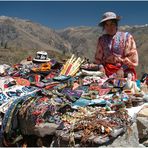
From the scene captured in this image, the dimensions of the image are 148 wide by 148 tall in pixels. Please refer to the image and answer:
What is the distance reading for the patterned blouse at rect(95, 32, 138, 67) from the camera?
7785 mm

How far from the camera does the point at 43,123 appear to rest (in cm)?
554

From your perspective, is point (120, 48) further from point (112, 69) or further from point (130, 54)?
point (112, 69)

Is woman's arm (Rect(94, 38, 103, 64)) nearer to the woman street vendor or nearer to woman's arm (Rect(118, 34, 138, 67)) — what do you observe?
the woman street vendor

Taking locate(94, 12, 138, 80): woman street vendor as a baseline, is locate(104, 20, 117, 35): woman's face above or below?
above

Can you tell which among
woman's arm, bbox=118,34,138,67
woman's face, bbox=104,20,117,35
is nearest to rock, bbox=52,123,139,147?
woman's arm, bbox=118,34,138,67

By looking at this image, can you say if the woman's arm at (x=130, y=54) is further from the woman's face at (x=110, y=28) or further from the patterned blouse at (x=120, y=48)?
the woman's face at (x=110, y=28)

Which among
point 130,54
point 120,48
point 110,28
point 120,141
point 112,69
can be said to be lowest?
point 120,141

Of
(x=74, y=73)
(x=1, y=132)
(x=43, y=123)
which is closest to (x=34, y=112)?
(x=43, y=123)

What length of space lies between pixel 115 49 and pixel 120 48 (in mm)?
100

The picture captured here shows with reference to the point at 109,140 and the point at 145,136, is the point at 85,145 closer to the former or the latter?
the point at 109,140

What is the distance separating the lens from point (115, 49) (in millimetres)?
7891

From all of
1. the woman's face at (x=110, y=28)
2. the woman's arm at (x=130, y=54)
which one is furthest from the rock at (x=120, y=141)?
the woman's face at (x=110, y=28)

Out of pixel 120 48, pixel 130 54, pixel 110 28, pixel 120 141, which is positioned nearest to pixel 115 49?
pixel 120 48

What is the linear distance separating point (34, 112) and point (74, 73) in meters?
2.60
